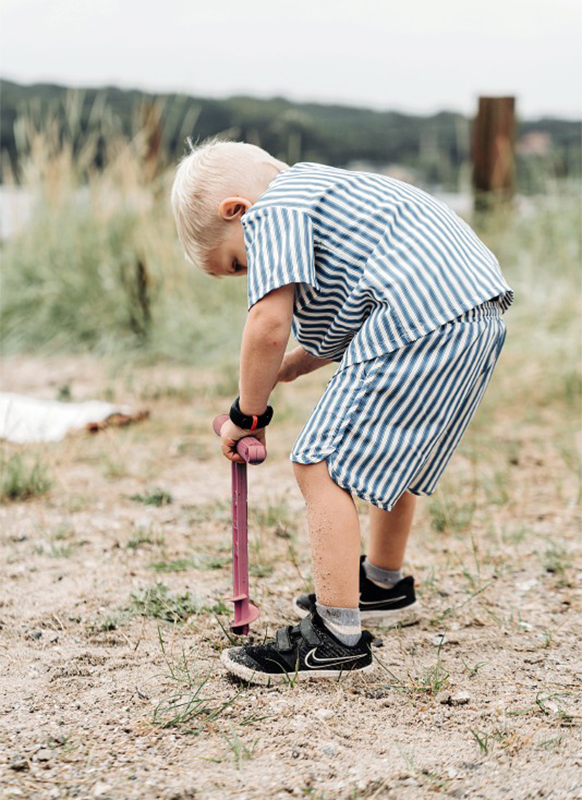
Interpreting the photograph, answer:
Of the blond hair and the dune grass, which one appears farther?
the dune grass

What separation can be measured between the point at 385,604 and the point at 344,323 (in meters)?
0.81

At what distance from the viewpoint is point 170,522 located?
3301 mm

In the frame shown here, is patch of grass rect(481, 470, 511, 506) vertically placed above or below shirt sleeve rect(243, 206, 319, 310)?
below

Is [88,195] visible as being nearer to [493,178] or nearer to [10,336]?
[10,336]

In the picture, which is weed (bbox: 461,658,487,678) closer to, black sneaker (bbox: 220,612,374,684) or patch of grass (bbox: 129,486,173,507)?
black sneaker (bbox: 220,612,374,684)

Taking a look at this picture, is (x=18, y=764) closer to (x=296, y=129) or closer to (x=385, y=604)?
(x=385, y=604)

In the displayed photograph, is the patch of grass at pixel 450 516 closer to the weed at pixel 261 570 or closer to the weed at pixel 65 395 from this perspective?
the weed at pixel 261 570

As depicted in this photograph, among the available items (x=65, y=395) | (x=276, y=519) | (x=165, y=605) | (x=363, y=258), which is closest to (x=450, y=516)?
(x=276, y=519)

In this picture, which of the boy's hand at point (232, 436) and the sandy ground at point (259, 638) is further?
the boy's hand at point (232, 436)

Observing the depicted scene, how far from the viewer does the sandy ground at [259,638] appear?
5.96 ft

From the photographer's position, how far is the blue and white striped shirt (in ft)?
6.77

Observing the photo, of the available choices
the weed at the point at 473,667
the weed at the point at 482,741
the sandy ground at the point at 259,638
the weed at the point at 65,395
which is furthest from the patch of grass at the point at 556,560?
the weed at the point at 65,395

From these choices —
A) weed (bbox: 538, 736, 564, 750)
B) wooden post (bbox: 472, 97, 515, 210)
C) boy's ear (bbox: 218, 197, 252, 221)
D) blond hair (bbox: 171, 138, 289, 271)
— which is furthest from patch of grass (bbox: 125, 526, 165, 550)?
wooden post (bbox: 472, 97, 515, 210)

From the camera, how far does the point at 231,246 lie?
7.39 ft
